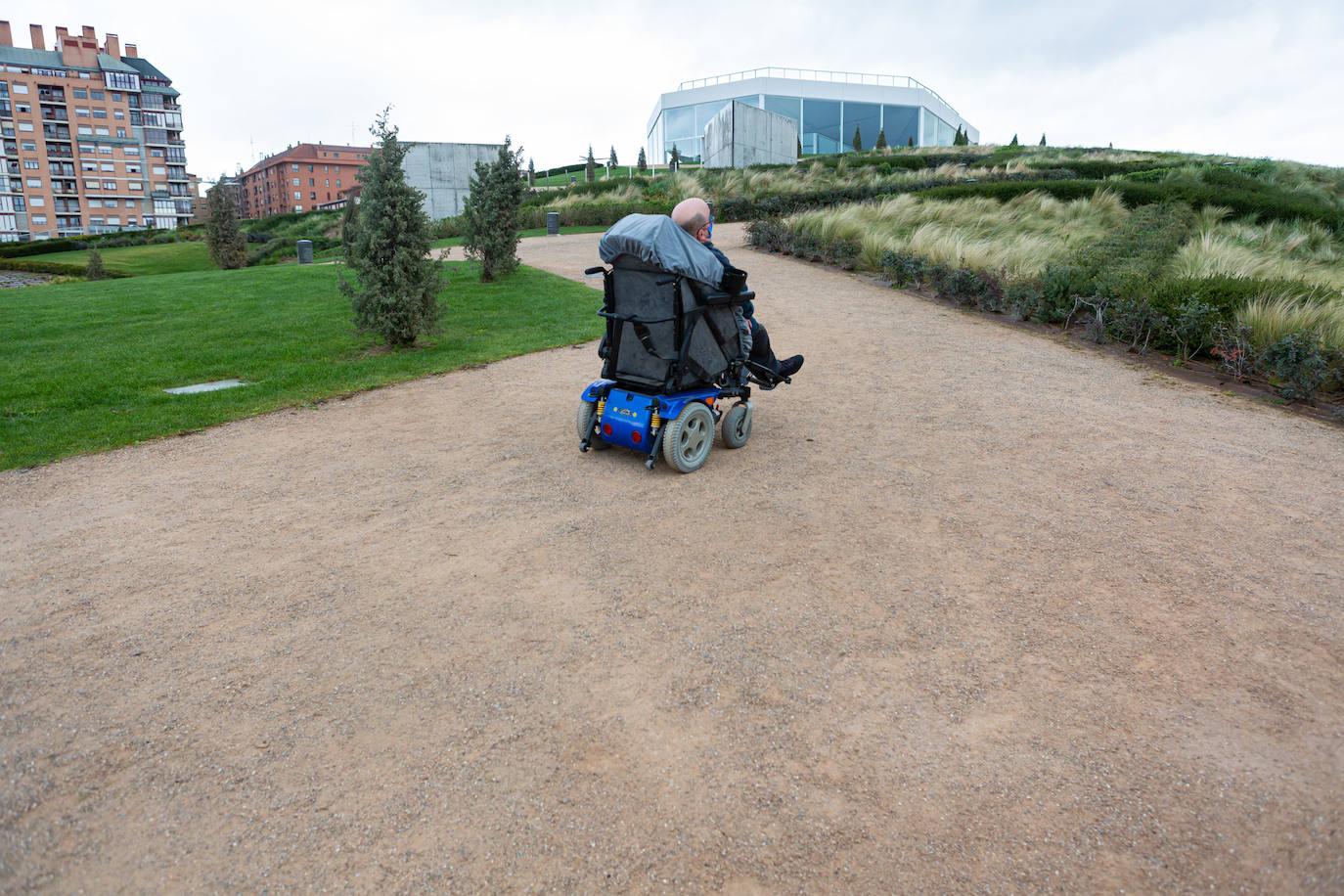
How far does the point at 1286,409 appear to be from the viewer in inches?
284

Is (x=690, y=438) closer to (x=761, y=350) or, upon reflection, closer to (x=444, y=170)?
(x=761, y=350)

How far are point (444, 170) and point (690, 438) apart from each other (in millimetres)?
29075

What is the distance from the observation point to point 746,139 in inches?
1387

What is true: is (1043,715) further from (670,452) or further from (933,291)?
(933,291)

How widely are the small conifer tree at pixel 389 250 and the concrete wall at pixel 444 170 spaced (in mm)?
22507

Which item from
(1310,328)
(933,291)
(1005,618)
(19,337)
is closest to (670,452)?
(1005,618)

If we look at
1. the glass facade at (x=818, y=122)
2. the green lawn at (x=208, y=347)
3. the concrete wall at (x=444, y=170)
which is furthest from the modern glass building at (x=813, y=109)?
the green lawn at (x=208, y=347)

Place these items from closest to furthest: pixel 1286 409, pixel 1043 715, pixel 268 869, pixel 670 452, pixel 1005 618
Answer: pixel 268 869
pixel 1043 715
pixel 1005 618
pixel 670 452
pixel 1286 409

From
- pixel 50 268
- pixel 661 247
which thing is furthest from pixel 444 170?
pixel 661 247

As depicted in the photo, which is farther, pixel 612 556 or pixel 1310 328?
pixel 1310 328

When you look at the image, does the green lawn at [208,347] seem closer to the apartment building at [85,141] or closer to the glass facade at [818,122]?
the glass facade at [818,122]

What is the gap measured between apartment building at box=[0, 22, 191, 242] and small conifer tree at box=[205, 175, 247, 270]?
211 feet

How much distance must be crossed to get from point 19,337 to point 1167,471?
13.6m

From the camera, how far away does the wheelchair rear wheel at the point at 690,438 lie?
529cm
